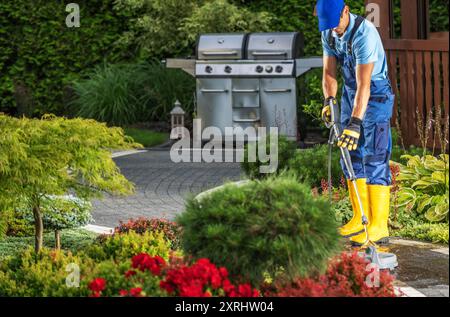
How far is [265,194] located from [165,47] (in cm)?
1198

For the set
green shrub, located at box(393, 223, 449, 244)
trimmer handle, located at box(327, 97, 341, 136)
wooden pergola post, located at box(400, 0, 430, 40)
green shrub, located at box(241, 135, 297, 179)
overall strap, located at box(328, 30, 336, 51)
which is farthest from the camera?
wooden pergola post, located at box(400, 0, 430, 40)

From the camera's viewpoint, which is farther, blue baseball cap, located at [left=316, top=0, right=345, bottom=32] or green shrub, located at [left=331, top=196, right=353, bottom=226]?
green shrub, located at [left=331, top=196, right=353, bottom=226]

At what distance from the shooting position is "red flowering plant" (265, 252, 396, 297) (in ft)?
20.1

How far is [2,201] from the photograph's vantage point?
7.64m

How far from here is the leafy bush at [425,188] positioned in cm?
934

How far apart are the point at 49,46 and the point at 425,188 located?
1078cm

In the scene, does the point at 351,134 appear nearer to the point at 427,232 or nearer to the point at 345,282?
the point at 345,282

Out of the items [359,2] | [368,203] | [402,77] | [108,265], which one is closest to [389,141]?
[368,203]

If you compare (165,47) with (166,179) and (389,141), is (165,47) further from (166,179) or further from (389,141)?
(389,141)

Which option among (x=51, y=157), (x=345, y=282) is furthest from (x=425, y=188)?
(x=51, y=157)

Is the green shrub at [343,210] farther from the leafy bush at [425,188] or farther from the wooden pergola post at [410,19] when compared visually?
the wooden pergola post at [410,19]

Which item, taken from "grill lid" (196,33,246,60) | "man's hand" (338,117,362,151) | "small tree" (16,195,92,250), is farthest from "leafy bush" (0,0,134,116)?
"man's hand" (338,117,362,151)

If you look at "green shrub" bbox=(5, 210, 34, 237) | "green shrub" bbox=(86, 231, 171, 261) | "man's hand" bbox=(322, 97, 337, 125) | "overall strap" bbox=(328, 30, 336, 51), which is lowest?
"green shrub" bbox=(5, 210, 34, 237)

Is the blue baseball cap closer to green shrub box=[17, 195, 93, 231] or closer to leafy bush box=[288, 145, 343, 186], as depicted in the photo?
green shrub box=[17, 195, 93, 231]
